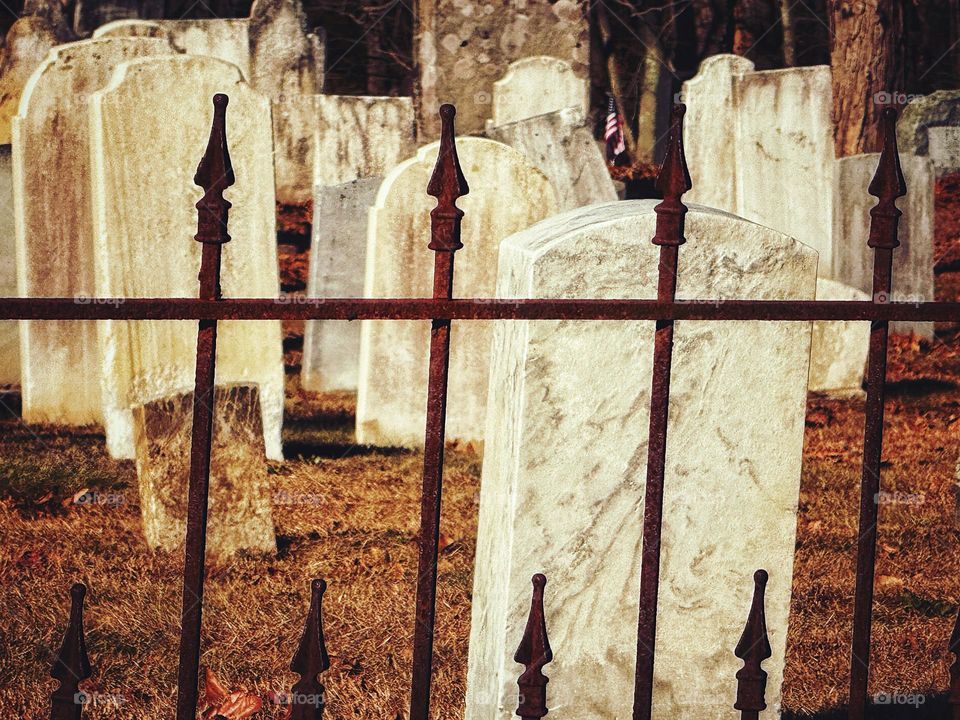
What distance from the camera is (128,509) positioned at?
4.66m

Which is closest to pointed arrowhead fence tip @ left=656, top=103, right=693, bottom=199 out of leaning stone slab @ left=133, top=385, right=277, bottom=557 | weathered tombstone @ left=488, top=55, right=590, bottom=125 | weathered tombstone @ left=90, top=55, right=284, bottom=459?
leaning stone slab @ left=133, top=385, right=277, bottom=557

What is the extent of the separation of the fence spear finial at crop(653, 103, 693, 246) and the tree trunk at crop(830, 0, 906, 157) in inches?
365

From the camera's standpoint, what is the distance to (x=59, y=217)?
608 cm

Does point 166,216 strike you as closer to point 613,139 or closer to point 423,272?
point 423,272

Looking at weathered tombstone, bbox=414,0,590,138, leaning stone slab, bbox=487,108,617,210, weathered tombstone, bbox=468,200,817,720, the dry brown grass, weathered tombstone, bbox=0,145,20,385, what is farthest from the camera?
weathered tombstone, bbox=414,0,590,138

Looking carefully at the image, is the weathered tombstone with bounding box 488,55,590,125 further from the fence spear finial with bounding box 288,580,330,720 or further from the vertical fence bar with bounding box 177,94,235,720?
the fence spear finial with bounding box 288,580,330,720

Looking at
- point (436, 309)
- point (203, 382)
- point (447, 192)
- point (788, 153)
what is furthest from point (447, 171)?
point (788, 153)

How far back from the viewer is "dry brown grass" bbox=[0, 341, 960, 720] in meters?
3.19

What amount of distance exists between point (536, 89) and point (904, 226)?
3002 mm

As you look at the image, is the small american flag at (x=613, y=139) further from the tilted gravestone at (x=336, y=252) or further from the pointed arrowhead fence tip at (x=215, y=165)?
the pointed arrowhead fence tip at (x=215, y=165)

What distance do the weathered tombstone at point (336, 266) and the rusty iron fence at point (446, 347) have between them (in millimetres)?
5175

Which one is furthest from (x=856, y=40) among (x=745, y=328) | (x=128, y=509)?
(x=745, y=328)

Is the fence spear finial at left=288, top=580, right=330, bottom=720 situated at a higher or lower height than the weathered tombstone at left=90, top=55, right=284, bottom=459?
lower

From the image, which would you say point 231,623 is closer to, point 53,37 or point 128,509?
point 128,509
